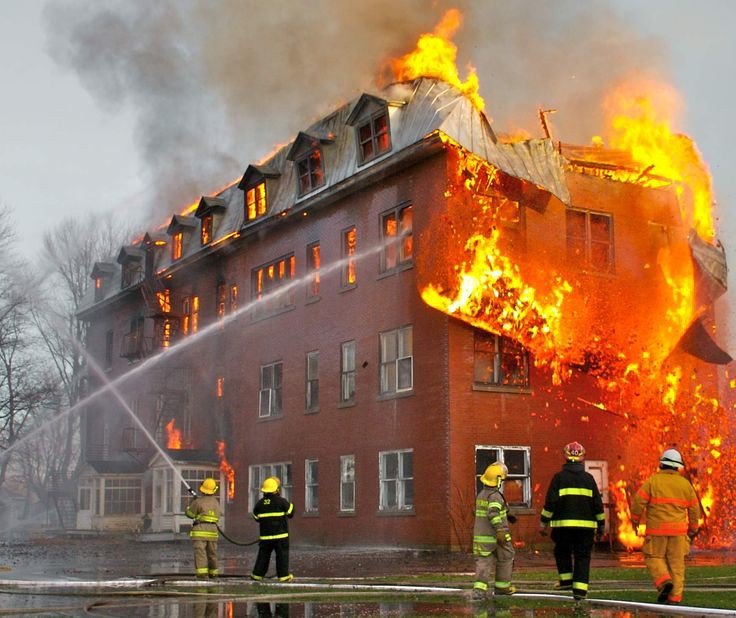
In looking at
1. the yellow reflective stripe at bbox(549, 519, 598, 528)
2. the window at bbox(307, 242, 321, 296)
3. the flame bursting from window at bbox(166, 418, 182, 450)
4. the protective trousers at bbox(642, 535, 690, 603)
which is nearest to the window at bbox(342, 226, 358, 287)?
the window at bbox(307, 242, 321, 296)

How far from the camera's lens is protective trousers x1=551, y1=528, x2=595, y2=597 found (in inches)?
426

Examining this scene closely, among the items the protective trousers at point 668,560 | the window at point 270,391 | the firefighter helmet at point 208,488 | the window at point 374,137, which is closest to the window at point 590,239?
the window at point 374,137

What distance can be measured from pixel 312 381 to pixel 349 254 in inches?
163

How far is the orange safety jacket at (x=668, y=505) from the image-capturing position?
1081cm

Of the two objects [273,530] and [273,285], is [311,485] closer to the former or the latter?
[273,285]

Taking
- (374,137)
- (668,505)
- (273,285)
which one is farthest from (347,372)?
(668,505)

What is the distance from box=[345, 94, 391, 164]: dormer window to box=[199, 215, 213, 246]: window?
10.9 m

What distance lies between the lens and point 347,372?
94.8ft

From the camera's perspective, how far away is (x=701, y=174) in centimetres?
2822

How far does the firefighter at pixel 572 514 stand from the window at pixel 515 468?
13.5 m

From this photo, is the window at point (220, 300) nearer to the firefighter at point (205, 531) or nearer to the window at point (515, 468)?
the window at point (515, 468)

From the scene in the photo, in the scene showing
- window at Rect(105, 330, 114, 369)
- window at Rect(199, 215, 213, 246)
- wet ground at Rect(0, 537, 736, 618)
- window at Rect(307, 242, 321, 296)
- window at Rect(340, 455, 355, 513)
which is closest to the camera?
wet ground at Rect(0, 537, 736, 618)

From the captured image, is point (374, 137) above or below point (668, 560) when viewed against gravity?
above

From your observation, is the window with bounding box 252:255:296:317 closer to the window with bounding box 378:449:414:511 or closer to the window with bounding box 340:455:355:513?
the window with bounding box 340:455:355:513
